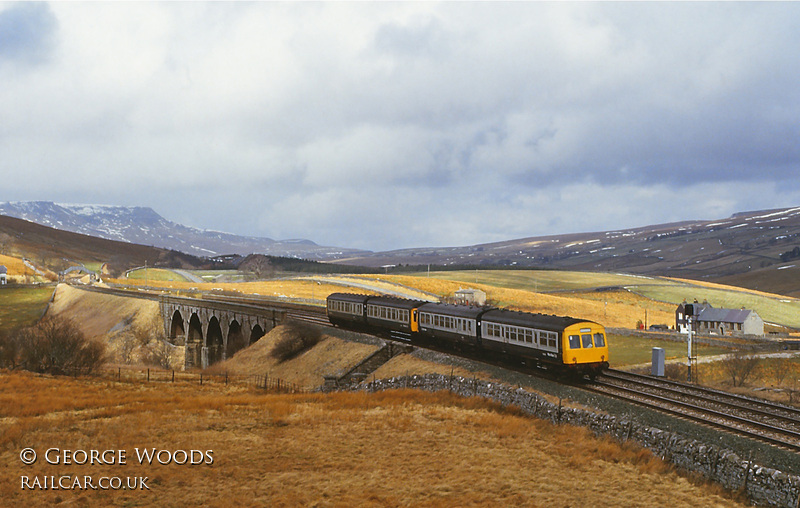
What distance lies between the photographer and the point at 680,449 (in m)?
20.0

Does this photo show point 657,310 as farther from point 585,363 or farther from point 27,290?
point 27,290

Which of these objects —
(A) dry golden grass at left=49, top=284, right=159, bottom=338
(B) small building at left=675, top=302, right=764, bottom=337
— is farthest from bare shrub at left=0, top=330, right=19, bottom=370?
(B) small building at left=675, top=302, right=764, bottom=337

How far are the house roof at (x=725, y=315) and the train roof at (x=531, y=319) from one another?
6838 centimetres

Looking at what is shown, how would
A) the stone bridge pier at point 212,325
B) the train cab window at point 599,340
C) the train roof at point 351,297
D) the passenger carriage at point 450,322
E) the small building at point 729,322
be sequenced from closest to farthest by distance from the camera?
the train cab window at point 599,340
the passenger carriage at point 450,322
the train roof at point 351,297
the stone bridge pier at point 212,325
the small building at point 729,322

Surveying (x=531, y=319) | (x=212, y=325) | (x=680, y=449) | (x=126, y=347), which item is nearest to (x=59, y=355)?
(x=212, y=325)

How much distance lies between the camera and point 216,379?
4581 centimetres

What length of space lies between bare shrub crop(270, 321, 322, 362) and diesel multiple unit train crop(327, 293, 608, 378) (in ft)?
11.9

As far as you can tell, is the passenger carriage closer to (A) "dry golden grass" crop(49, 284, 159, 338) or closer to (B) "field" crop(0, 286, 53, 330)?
(A) "dry golden grass" crop(49, 284, 159, 338)

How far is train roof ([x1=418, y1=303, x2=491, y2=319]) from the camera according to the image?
35731mm

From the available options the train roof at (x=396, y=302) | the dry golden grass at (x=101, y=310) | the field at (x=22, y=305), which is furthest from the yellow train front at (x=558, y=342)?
the field at (x=22, y=305)

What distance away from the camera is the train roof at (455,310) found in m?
35.7

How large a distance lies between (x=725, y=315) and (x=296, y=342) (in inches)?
2756

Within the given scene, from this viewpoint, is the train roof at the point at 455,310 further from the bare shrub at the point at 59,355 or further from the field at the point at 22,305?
the field at the point at 22,305

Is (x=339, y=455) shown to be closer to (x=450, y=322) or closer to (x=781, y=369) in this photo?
(x=450, y=322)
